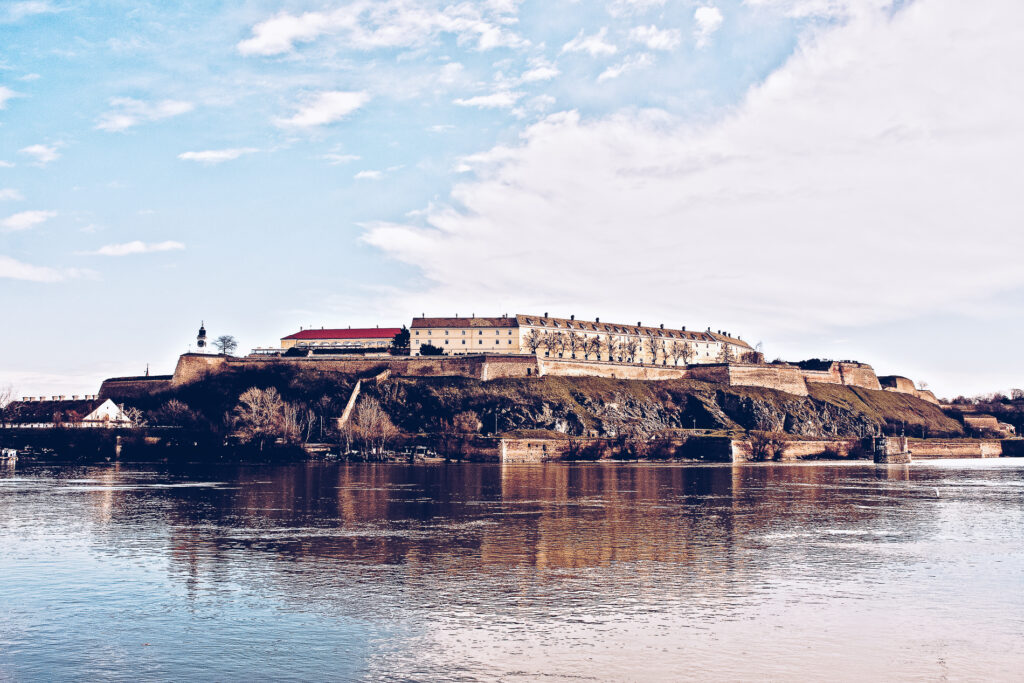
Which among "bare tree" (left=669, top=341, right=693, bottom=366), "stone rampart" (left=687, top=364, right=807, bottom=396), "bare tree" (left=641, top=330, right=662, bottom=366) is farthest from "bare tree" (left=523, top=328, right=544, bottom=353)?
"bare tree" (left=669, top=341, right=693, bottom=366)

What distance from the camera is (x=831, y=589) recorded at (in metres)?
20.7

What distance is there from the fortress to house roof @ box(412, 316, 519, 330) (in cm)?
13

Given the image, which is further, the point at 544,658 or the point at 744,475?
the point at 744,475

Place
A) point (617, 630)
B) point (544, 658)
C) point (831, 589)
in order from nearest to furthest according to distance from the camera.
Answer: point (544, 658), point (617, 630), point (831, 589)

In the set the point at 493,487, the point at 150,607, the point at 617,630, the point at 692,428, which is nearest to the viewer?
the point at 617,630

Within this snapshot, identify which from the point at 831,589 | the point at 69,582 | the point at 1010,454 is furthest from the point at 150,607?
the point at 1010,454

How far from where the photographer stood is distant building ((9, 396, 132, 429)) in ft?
300

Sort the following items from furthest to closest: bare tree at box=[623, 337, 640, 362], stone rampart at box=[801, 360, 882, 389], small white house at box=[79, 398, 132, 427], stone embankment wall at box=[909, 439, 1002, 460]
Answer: bare tree at box=[623, 337, 640, 362] → stone rampart at box=[801, 360, 882, 389] → stone embankment wall at box=[909, 439, 1002, 460] → small white house at box=[79, 398, 132, 427]

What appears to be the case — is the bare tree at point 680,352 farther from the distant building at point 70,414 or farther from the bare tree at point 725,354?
the distant building at point 70,414

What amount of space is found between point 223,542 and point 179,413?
66.2 metres

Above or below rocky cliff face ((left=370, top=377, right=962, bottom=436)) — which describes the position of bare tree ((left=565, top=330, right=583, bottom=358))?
above

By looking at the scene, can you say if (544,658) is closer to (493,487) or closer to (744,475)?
(493,487)

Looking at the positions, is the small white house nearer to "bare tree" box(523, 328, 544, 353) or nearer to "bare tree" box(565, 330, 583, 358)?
"bare tree" box(523, 328, 544, 353)

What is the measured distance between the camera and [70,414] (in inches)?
3701
